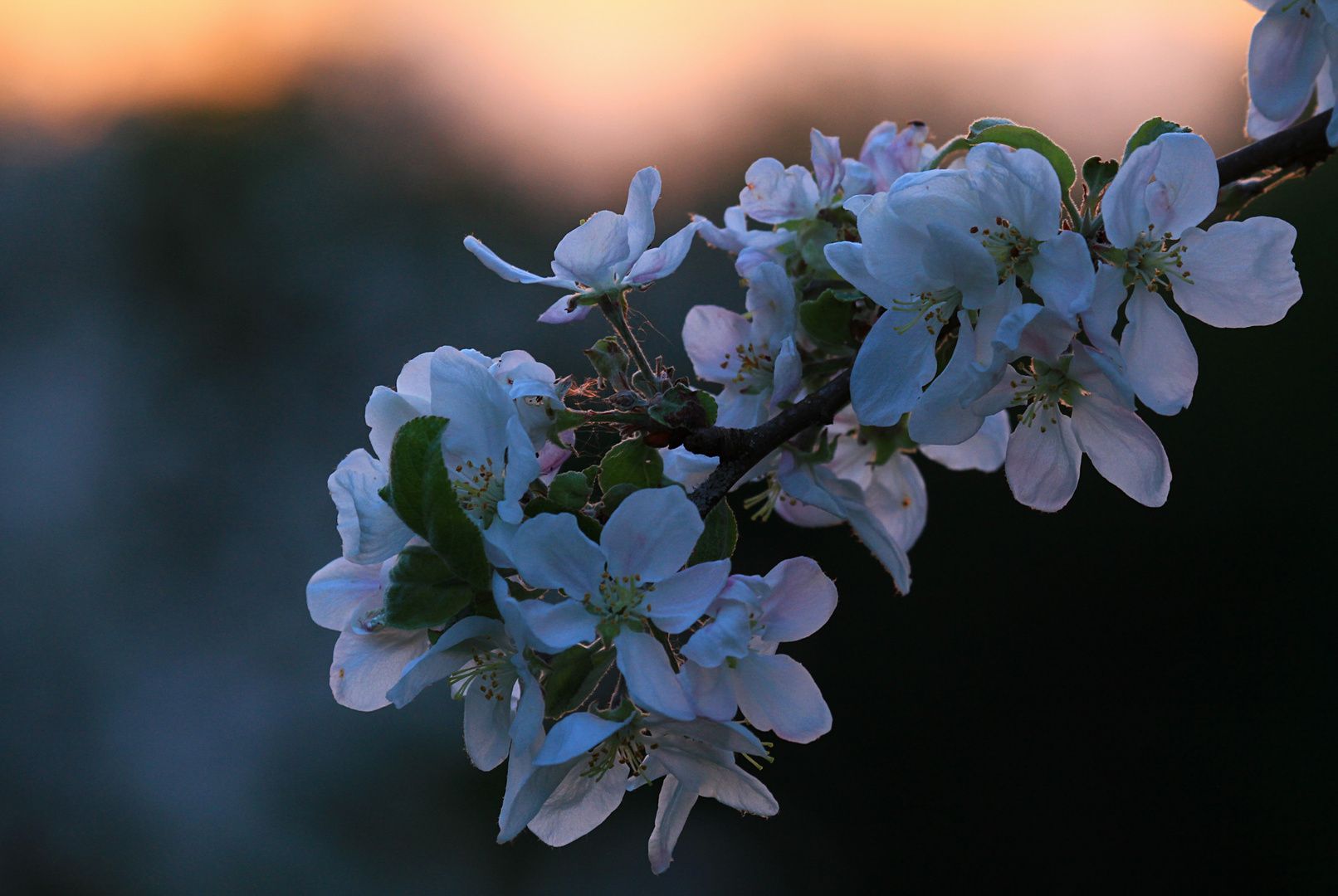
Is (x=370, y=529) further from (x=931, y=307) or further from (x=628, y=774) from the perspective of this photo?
(x=931, y=307)

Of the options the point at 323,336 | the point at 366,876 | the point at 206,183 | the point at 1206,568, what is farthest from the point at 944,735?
the point at 206,183

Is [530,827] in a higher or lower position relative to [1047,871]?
higher

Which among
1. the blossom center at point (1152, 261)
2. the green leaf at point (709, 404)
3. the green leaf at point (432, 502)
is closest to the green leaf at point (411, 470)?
the green leaf at point (432, 502)

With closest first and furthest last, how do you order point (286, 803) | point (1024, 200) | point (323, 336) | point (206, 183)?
point (1024, 200) → point (286, 803) → point (323, 336) → point (206, 183)

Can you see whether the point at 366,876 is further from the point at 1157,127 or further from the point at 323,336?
the point at 1157,127

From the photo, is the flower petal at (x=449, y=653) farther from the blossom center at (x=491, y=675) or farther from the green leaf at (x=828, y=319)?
the green leaf at (x=828, y=319)

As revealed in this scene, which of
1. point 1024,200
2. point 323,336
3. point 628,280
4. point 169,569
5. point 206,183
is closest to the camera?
point 1024,200

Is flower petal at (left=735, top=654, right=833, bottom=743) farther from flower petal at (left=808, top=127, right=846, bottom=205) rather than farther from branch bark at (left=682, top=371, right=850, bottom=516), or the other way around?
flower petal at (left=808, top=127, right=846, bottom=205)

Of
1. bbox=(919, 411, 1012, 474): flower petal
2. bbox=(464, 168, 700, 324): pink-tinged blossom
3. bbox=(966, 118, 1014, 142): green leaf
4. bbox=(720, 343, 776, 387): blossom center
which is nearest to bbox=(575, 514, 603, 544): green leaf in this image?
bbox=(464, 168, 700, 324): pink-tinged blossom
